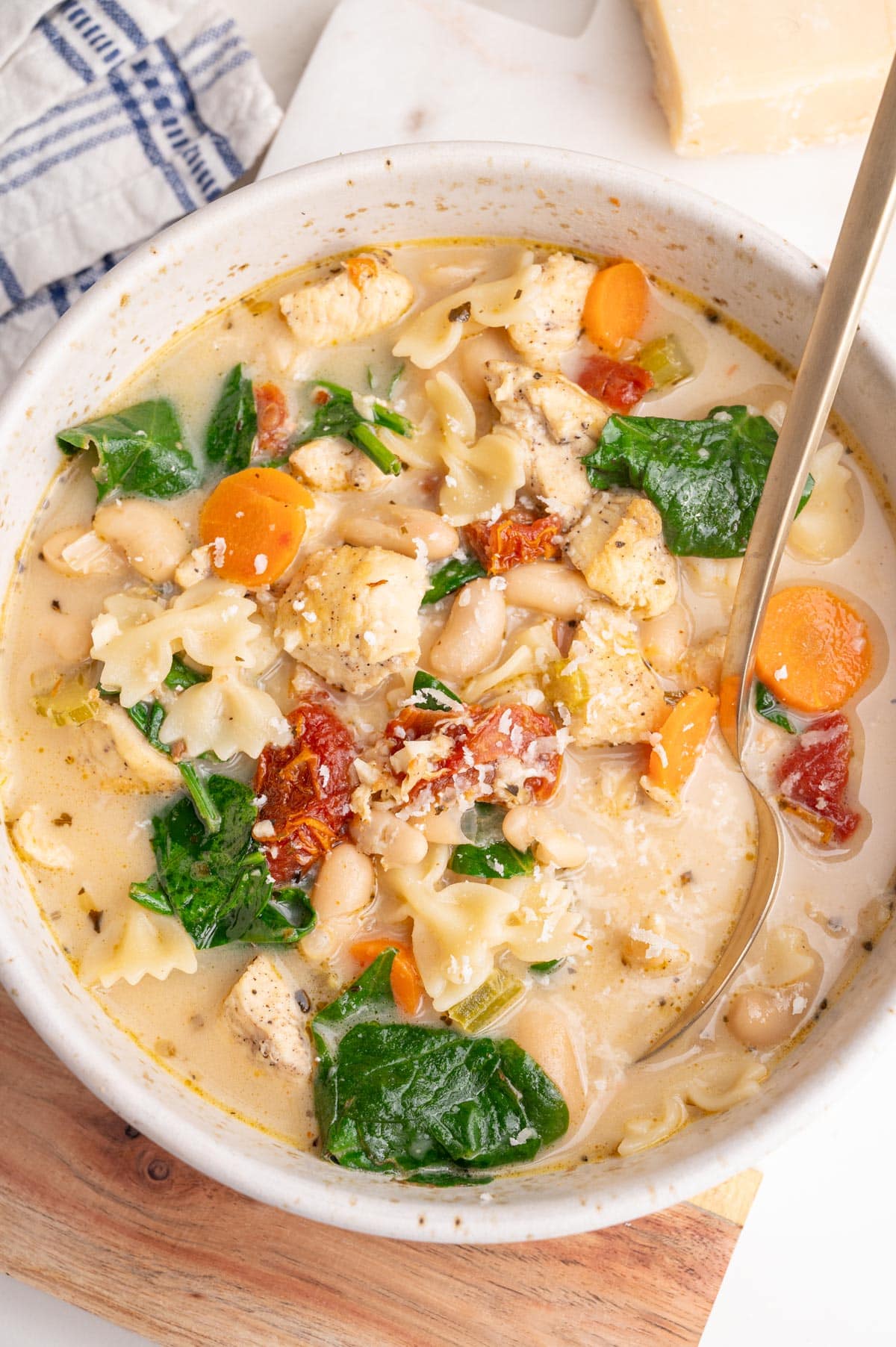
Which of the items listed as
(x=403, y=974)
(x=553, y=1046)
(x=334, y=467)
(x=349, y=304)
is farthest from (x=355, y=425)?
(x=553, y=1046)

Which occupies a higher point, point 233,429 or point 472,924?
point 233,429

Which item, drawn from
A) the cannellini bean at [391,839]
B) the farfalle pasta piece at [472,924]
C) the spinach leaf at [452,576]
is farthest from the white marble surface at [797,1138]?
the cannellini bean at [391,839]

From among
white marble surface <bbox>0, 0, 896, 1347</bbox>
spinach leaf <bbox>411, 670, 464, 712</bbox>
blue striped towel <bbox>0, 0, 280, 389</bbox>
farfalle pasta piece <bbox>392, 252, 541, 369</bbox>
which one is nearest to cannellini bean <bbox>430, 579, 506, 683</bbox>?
spinach leaf <bbox>411, 670, 464, 712</bbox>

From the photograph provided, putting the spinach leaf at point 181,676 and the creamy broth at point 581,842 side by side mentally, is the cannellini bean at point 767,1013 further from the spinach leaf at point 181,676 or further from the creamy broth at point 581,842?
the spinach leaf at point 181,676

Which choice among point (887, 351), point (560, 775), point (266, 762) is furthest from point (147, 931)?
point (887, 351)

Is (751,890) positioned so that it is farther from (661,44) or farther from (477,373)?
(661,44)

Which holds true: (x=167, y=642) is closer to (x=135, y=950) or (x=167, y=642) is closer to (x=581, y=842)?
(x=135, y=950)

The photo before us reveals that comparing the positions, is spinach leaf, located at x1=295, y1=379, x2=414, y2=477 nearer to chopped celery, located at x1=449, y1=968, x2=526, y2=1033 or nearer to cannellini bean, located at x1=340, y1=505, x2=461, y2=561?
cannellini bean, located at x1=340, y1=505, x2=461, y2=561
